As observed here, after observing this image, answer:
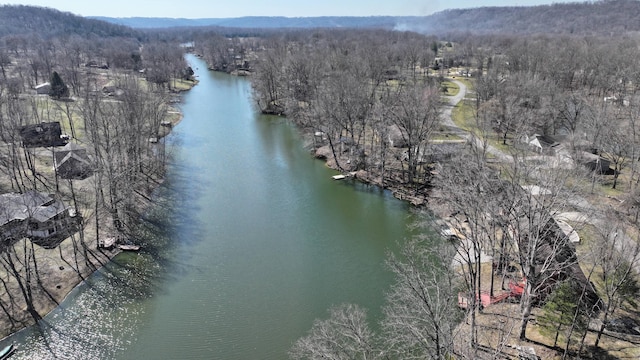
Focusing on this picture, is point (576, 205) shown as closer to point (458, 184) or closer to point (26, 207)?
point (458, 184)

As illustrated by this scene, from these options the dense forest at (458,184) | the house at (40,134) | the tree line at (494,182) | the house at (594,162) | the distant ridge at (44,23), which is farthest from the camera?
the distant ridge at (44,23)

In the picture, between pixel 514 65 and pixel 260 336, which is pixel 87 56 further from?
pixel 260 336

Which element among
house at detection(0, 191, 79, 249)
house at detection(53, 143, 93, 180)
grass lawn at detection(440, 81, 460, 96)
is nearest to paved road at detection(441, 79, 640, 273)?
grass lawn at detection(440, 81, 460, 96)

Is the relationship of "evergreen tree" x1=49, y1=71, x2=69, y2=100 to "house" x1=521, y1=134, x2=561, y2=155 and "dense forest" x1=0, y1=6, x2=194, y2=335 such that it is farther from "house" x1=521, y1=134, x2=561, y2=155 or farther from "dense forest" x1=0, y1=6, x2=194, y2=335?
"house" x1=521, y1=134, x2=561, y2=155

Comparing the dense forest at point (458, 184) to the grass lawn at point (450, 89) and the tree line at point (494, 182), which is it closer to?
the tree line at point (494, 182)

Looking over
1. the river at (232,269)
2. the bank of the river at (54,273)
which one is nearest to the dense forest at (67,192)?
the bank of the river at (54,273)
